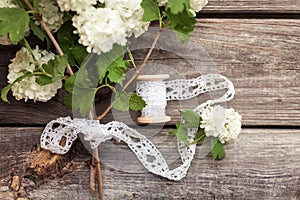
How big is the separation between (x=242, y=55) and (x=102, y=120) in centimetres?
33

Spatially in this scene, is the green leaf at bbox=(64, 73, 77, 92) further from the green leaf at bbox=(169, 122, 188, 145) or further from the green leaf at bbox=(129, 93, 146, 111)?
the green leaf at bbox=(169, 122, 188, 145)

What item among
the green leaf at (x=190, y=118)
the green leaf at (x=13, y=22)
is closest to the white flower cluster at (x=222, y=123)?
the green leaf at (x=190, y=118)

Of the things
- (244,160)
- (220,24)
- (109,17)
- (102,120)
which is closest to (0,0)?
(109,17)

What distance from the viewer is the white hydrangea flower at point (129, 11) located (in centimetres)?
88

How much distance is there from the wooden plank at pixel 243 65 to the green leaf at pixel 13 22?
0.24 meters

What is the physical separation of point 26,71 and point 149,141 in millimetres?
289

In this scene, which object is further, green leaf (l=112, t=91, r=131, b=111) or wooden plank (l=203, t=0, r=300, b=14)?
wooden plank (l=203, t=0, r=300, b=14)

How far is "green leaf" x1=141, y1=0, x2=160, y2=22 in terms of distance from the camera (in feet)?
2.97

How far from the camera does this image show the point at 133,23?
0.90m

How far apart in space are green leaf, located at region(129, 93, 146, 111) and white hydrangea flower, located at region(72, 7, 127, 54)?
0.40ft

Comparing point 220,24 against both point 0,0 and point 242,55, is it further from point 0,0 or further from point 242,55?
point 0,0

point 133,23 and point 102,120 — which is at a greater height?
point 133,23

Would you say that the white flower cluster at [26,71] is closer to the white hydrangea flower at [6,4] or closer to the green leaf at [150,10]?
the white hydrangea flower at [6,4]

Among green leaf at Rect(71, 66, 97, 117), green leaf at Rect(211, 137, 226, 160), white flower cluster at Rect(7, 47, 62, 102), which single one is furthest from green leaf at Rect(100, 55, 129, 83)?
green leaf at Rect(211, 137, 226, 160)
